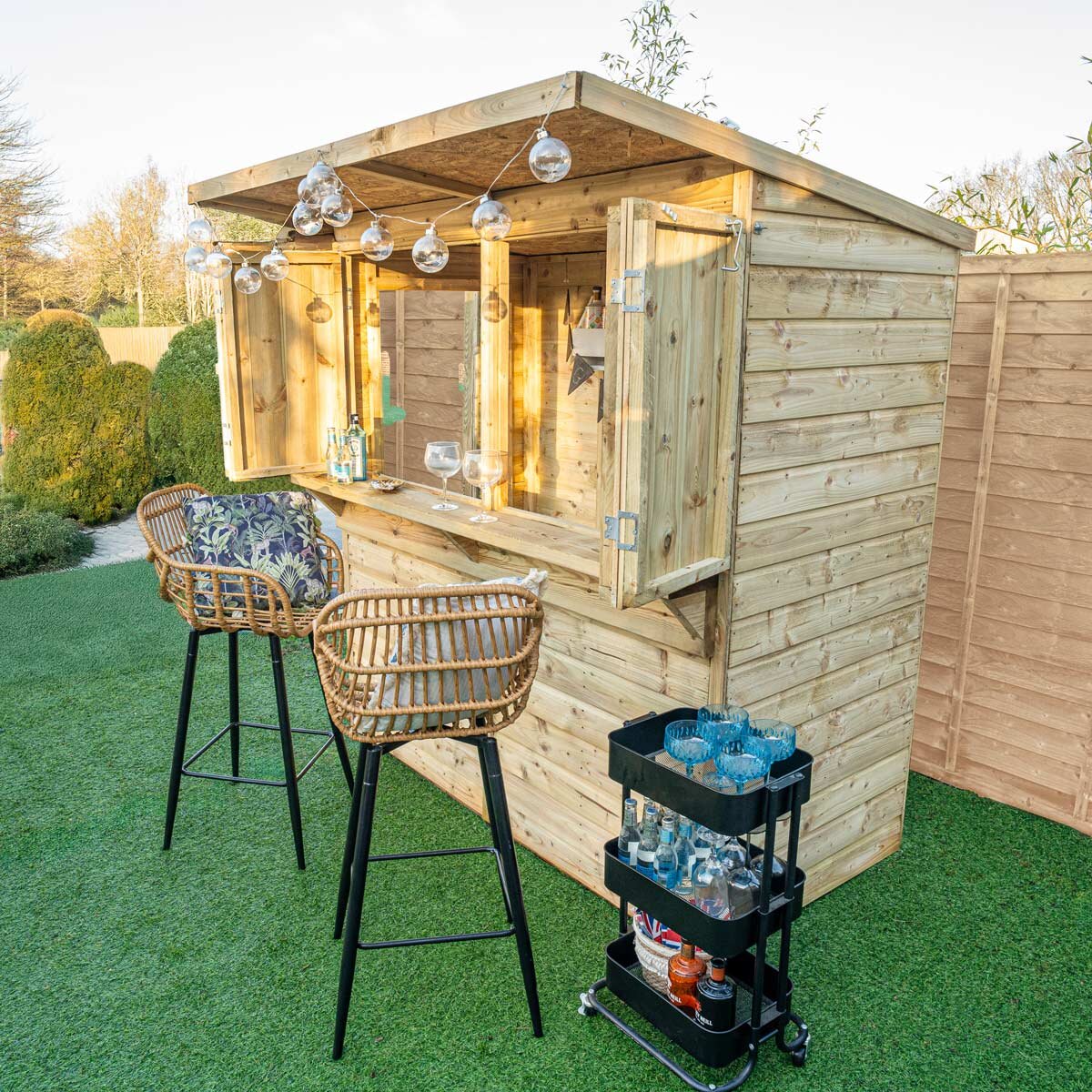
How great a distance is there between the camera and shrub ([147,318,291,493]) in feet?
26.4

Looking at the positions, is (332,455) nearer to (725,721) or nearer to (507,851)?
(507,851)

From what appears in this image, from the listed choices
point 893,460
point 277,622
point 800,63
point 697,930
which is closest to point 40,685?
point 277,622

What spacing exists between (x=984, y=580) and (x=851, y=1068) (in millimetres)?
1927

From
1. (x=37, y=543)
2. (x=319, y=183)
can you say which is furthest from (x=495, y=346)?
(x=37, y=543)

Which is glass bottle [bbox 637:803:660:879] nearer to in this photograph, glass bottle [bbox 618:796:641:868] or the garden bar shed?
glass bottle [bbox 618:796:641:868]

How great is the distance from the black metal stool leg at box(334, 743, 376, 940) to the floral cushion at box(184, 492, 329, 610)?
0.67m

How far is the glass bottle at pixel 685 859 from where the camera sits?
7.20 feet

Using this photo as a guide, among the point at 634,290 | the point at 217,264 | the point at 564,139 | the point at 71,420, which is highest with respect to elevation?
the point at 564,139

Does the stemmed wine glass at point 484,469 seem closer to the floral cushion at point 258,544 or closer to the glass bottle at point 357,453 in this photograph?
the floral cushion at point 258,544

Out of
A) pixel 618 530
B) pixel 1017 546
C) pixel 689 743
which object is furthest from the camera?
pixel 1017 546

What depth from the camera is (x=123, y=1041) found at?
7.57 feet

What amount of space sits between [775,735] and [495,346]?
144 cm

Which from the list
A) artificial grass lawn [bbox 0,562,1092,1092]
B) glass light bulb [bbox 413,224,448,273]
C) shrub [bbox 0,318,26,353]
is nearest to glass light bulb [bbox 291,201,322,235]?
glass light bulb [bbox 413,224,448,273]

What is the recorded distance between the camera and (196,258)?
2.96 metres
